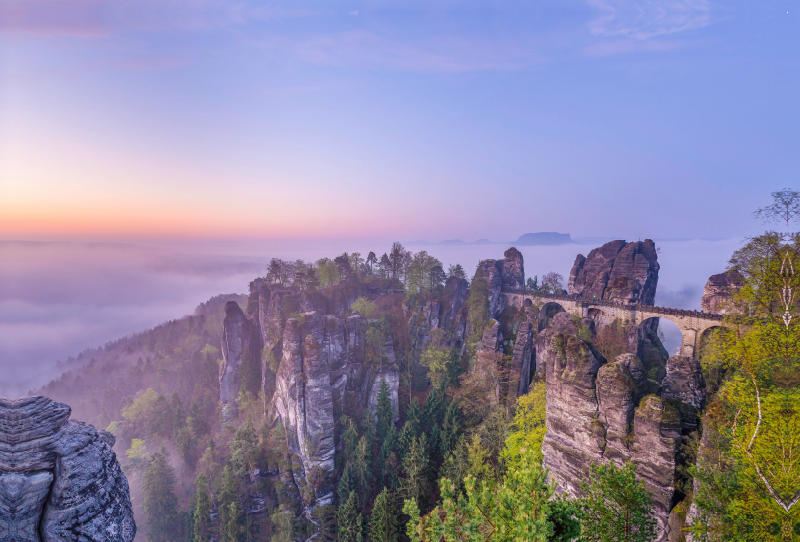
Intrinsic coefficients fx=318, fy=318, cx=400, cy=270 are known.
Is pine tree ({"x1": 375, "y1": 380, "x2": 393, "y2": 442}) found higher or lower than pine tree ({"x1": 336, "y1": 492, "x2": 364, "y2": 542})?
higher

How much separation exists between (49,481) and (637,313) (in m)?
51.9

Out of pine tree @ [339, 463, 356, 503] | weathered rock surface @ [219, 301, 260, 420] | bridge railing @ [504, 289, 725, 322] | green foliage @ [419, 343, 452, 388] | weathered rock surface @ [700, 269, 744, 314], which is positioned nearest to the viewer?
pine tree @ [339, 463, 356, 503]

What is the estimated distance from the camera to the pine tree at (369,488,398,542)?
87.7ft

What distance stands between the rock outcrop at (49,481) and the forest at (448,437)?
8.48m

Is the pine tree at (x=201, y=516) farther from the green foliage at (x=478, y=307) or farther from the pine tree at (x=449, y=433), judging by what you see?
the green foliage at (x=478, y=307)

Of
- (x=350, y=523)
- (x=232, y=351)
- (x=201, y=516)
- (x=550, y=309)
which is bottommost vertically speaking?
(x=201, y=516)

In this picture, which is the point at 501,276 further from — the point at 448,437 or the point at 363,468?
the point at 363,468

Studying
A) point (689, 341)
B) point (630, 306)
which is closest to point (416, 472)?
point (630, 306)

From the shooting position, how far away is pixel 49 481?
23.1 feet

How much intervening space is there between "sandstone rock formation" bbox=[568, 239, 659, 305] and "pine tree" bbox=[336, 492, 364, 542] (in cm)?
4124

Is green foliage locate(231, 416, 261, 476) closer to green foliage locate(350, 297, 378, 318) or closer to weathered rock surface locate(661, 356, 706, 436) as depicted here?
green foliage locate(350, 297, 378, 318)

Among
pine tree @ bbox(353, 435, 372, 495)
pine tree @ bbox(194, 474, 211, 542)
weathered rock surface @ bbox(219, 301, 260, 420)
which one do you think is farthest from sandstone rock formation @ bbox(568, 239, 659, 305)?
weathered rock surface @ bbox(219, 301, 260, 420)

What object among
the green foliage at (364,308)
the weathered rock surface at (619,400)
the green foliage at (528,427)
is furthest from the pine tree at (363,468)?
the weathered rock surface at (619,400)

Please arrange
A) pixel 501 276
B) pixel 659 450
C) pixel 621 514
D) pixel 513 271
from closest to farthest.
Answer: pixel 621 514, pixel 659 450, pixel 501 276, pixel 513 271
